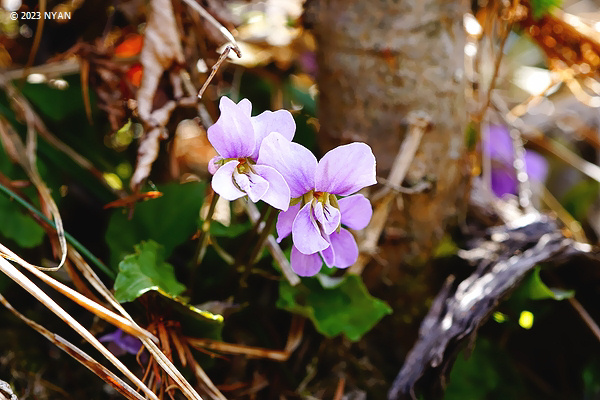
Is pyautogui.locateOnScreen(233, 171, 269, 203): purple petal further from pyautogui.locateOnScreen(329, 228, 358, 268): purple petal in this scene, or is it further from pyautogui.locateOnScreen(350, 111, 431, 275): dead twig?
pyautogui.locateOnScreen(350, 111, 431, 275): dead twig

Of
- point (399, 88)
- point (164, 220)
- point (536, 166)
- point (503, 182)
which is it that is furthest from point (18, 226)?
point (536, 166)

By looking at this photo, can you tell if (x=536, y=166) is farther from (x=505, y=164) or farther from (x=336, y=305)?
(x=336, y=305)

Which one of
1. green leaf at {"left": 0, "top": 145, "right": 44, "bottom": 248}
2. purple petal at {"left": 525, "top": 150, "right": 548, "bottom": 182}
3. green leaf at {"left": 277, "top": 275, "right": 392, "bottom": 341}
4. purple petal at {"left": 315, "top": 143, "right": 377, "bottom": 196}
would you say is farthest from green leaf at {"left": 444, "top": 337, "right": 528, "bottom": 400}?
green leaf at {"left": 0, "top": 145, "right": 44, "bottom": 248}

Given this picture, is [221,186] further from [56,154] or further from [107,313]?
[56,154]

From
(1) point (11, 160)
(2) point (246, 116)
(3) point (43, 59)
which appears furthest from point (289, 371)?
(3) point (43, 59)

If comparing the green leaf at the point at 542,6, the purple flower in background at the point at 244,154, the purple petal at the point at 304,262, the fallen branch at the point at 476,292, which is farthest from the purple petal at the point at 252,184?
the green leaf at the point at 542,6

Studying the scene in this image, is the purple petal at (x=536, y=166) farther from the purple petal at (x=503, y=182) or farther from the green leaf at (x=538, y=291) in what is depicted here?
the green leaf at (x=538, y=291)
